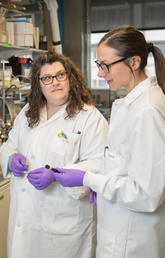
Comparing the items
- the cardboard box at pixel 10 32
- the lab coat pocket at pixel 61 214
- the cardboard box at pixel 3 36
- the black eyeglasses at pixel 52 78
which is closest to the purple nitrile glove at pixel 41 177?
the lab coat pocket at pixel 61 214

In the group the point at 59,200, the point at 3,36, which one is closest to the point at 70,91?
the point at 59,200

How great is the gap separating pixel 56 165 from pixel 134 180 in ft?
1.86

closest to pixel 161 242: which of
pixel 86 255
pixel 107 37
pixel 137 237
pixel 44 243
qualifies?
pixel 137 237

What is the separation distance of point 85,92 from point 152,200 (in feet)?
2.76

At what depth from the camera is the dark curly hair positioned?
1518mm

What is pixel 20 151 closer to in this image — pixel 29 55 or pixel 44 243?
pixel 44 243

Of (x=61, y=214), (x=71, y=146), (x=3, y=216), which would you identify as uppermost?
(x=71, y=146)

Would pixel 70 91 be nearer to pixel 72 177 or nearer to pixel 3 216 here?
pixel 72 177

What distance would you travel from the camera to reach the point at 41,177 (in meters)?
1.30

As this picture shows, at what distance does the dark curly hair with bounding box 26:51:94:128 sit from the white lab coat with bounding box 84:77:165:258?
37 cm

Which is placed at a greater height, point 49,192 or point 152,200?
point 152,200

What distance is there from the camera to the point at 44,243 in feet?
4.82

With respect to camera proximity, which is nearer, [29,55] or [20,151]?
[20,151]

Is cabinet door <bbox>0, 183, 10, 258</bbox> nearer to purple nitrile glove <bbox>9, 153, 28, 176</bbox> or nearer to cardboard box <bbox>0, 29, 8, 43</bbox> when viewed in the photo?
purple nitrile glove <bbox>9, 153, 28, 176</bbox>
